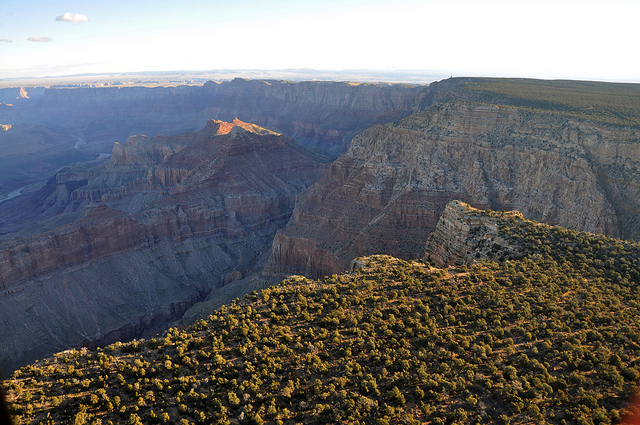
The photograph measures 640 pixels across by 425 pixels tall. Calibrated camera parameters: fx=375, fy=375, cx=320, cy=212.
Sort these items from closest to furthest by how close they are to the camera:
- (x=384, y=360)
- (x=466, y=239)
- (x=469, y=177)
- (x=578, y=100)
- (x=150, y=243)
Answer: (x=384, y=360) → (x=466, y=239) → (x=469, y=177) → (x=578, y=100) → (x=150, y=243)

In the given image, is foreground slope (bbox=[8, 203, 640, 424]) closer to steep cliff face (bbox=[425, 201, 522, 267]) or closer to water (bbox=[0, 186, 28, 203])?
steep cliff face (bbox=[425, 201, 522, 267])

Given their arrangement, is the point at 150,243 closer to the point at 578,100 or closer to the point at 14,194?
the point at 578,100

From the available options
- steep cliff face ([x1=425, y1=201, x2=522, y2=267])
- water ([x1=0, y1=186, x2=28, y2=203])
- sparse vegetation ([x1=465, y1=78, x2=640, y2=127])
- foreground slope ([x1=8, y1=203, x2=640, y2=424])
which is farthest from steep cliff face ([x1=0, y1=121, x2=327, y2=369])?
sparse vegetation ([x1=465, y1=78, x2=640, y2=127])

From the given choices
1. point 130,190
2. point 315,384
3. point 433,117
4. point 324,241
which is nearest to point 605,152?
point 433,117

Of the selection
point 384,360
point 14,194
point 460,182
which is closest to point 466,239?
point 384,360

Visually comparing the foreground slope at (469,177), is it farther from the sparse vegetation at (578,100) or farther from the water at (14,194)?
the water at (14,194)

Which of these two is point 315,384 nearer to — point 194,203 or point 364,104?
point 194,203

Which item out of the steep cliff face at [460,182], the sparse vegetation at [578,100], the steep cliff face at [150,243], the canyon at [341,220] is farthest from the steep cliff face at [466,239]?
the steep cliff face at [150,243]
